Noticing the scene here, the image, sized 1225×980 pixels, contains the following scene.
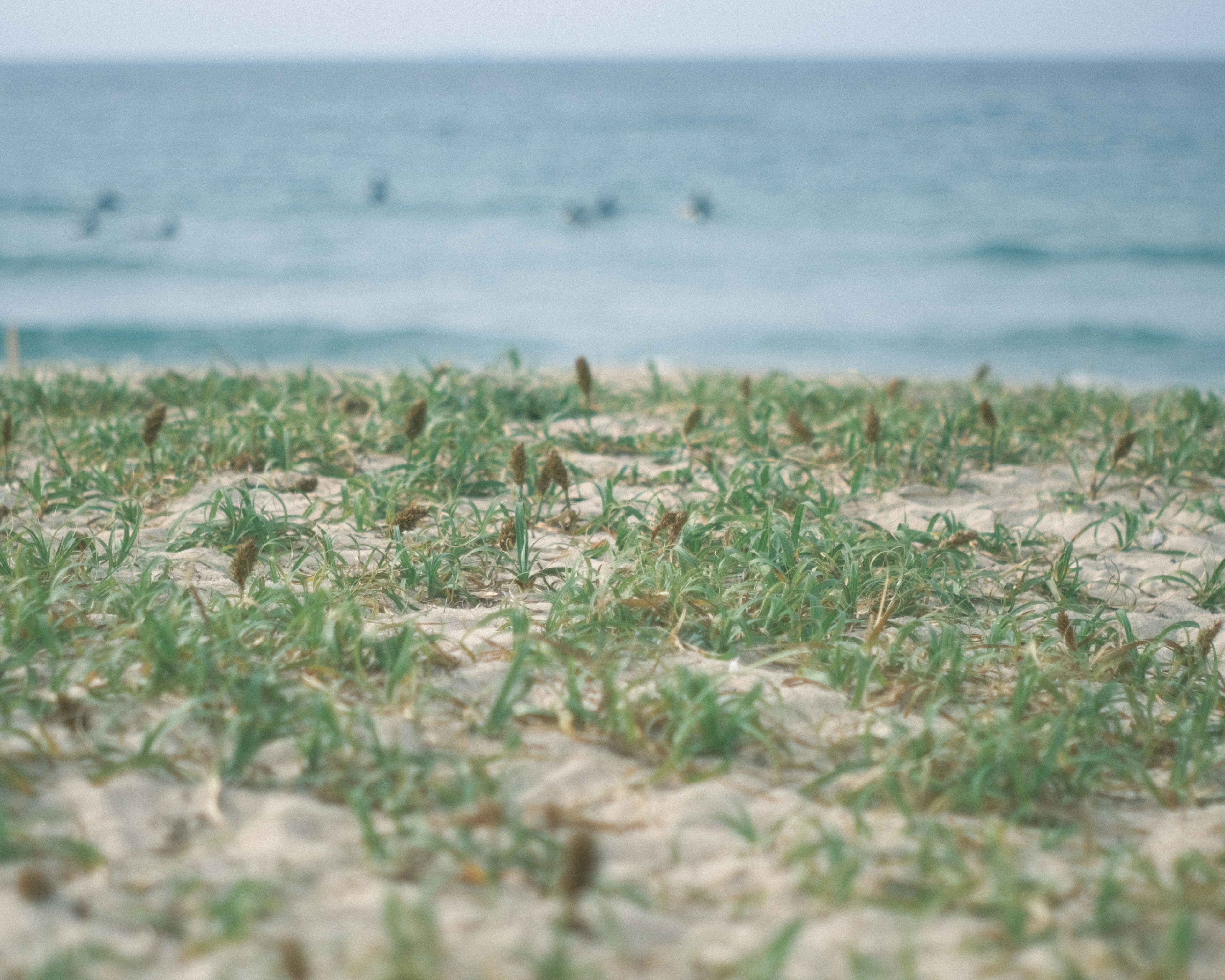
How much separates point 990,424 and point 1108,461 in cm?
57

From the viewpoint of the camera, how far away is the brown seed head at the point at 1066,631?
7.25ft

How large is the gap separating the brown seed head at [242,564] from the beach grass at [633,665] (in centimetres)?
1

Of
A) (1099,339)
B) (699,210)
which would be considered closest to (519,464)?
(1099,339)

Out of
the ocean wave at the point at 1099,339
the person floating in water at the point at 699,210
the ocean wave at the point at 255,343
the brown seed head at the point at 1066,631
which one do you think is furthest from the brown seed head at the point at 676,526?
the person floating in water at the point at 699,210

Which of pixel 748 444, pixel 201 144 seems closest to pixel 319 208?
pixel 201 144

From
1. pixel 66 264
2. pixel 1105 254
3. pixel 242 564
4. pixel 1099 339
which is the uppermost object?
pixel 1105 254

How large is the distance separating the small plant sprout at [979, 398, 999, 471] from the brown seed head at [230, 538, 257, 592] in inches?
95.4

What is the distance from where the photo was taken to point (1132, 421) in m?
4.01

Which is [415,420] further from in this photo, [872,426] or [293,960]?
[293,960]

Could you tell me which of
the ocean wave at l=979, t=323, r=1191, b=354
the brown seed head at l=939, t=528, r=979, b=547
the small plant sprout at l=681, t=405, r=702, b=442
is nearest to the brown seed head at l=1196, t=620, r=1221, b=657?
the brown seed head at l=939, t=528, r=979, b=547

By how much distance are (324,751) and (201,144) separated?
3077 centimetres

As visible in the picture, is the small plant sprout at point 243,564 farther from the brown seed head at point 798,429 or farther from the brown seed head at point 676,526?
the brown seed head at point 798,429

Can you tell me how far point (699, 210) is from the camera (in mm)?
18094

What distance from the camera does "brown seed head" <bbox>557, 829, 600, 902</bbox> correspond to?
127 cm
